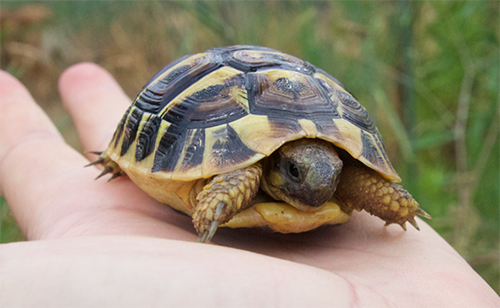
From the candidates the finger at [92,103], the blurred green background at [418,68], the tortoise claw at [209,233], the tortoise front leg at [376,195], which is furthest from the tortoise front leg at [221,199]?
the blurred green background at [418,68]

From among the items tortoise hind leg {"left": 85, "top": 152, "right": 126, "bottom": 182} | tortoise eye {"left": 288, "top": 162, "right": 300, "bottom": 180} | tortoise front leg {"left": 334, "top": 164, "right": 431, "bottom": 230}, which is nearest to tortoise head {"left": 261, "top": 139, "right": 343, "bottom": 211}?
tortoise eye {"left": 288, "top": 162, "right": 300, "bottom": 180}

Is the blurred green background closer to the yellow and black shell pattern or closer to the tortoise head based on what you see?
the yellow and black shell pattern

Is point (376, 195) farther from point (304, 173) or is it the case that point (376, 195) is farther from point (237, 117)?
point (237, 117)

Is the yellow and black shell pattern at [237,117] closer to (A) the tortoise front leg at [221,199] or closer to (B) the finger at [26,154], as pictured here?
(A) the tortoise front leg at [221,199]

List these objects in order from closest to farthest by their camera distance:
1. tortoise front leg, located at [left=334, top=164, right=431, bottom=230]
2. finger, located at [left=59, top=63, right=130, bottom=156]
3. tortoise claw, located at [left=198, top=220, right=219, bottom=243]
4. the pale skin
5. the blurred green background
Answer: the pale skin → tortoise claw, located at [left=198, top=220, right=219, bottom=243] → tortoise front leg, located at [left=334, top=164, right=431, bottom=230] → finger, located at [left=59, top=63, right=130, bottom=156] → the blurred green background

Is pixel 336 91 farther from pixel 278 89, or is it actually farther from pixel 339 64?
pixel 339 64

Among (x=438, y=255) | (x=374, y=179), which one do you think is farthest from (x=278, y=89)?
(x=438, y=255)

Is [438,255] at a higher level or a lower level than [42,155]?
higher

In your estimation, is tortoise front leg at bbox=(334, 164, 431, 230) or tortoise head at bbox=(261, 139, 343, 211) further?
tortoise front leg at bbox=(334, 164, 431, 230)
